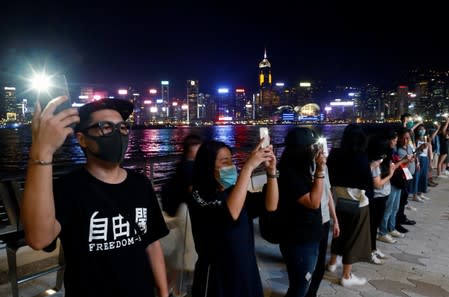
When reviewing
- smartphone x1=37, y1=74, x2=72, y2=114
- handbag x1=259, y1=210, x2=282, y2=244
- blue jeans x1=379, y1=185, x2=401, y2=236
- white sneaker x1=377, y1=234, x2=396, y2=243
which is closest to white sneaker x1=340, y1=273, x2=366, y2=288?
handbag x1=259, y1=210, x2=282, y2=244

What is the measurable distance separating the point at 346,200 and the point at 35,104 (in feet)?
11.1

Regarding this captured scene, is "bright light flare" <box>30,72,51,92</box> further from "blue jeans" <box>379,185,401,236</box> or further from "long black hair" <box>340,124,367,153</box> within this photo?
"blue jeans" <box>379,185,401,236</box>

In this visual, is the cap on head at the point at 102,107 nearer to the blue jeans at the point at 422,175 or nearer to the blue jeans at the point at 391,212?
the blue jeans at the point at 391,212

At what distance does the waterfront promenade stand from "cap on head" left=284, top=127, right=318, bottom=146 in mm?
1620

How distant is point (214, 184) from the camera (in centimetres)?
213

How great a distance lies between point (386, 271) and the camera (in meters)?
4.01

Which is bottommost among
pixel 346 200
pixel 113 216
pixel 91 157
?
pixel 346 200

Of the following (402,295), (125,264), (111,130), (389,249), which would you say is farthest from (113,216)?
(389,249)

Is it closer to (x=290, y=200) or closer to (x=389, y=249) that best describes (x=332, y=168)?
(x=290, y=200)

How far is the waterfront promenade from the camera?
3463mm

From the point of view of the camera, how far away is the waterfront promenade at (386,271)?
346cm

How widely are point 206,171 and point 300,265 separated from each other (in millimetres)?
1210

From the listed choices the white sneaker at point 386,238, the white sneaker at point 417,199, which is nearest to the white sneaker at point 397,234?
the white sneaker at point 386,238

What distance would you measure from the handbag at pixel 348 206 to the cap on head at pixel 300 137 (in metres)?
1.29
